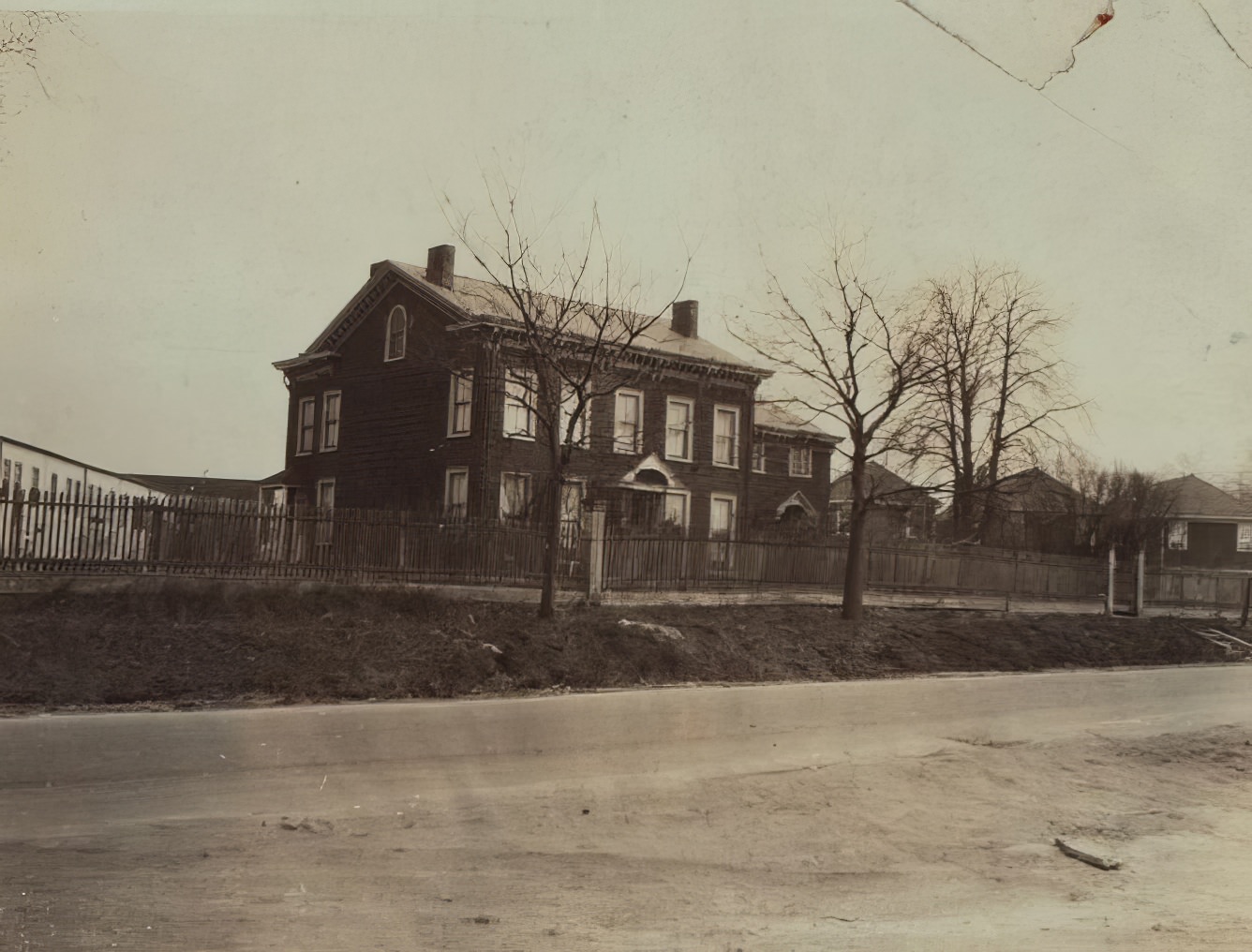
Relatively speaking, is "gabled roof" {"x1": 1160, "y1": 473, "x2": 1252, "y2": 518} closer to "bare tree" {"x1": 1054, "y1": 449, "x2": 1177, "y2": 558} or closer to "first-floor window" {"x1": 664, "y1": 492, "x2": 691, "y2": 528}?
"bare tree" {"x1": 1054, "y1": 449, "x2": 1177, "y2": 558}

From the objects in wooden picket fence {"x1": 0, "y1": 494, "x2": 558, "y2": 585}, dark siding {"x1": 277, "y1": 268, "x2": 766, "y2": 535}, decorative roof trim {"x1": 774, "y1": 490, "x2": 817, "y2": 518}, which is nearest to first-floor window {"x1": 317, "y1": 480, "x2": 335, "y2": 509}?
dark siding {"x1": 277, "y1": 268, "x2": 766, "y2": 535}

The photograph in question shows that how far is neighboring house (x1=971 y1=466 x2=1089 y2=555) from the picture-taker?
15.8 meters

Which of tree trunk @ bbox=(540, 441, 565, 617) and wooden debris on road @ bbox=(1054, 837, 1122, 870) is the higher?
tree trunk @ bbox=(540, 441, 565, 617)

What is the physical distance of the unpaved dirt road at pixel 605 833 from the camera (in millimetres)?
4039

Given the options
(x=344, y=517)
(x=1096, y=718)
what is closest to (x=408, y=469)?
(x=344, y=517)

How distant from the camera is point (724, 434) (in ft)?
80.5

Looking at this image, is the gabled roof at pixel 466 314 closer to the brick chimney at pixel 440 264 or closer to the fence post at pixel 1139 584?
the brick chimney at pixel 440 264

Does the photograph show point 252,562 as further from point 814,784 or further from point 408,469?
point 814,784

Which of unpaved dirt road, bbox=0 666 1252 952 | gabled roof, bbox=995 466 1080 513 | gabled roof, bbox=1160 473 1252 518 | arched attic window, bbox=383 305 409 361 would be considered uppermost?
arched attic window, bbox=383 305 409 361

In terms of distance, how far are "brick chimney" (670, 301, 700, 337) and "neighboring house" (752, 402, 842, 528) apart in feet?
30.2

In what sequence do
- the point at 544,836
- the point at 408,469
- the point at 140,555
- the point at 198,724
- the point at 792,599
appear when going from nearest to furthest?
the point at 544,836 → the point at 198,724 → the point at 140,555 → the point at 792,599 → the point at 408,469

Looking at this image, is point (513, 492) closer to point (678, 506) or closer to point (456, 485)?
point (456, 485)

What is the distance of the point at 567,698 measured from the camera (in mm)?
9891

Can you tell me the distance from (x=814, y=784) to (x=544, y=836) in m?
1.93
